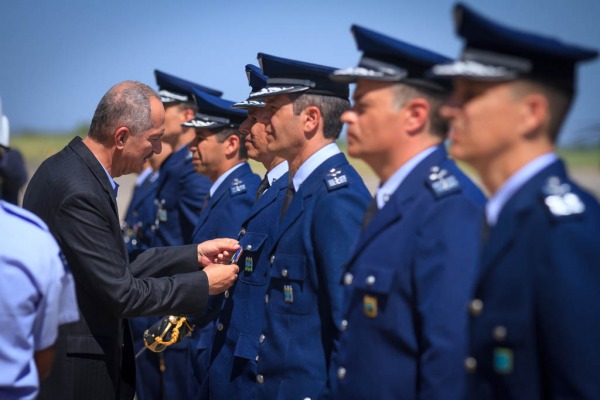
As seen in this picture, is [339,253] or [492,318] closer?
[492,318]

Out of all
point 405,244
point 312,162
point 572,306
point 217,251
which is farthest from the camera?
point 217,251

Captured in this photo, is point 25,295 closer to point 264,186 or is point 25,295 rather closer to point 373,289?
point 373,289

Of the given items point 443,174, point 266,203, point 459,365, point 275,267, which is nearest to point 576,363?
point 459,365

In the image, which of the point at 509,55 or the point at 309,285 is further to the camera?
the point at 309,285

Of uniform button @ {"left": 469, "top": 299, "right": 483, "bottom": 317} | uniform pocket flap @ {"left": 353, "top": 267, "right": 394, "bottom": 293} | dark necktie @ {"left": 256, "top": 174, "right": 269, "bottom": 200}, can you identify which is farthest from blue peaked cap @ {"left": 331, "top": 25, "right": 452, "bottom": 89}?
dark necktie @ {"left": 256, "top": 174, "right": 269, "bottom": 200}

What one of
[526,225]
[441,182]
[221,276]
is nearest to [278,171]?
[221,276]

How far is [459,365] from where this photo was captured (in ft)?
8.61

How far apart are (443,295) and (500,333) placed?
431 mm

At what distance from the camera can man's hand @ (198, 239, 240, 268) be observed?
4.62 m

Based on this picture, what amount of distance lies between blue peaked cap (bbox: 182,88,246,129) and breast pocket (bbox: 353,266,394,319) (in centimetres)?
332

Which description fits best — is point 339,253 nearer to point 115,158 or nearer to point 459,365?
point 459,365

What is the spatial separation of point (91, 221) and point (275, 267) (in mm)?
885

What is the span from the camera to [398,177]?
117 inches

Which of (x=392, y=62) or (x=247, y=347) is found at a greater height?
(x=392, y=62)
